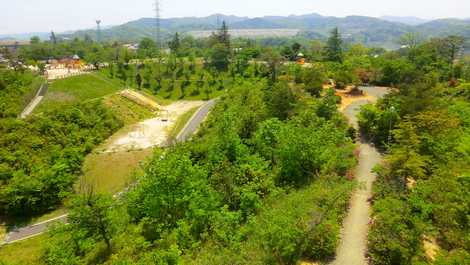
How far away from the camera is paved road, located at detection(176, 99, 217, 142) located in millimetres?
38625

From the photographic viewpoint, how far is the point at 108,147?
3684 centimetres

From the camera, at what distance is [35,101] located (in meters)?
42.4

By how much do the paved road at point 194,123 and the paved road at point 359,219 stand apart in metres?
19.3

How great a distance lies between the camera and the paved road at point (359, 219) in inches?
568

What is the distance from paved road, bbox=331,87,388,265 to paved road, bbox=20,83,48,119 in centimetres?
3509

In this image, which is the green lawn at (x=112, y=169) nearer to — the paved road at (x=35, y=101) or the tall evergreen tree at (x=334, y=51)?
the paved road at (x=35, y=101)

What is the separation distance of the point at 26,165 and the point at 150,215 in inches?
689

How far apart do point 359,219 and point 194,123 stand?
29013 millimetres

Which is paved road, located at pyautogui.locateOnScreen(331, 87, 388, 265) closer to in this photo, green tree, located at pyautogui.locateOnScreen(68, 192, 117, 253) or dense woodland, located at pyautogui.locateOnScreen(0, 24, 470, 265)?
dense woodland, located at pyautogui.locateOnScreen(0, 24, 470, 265)

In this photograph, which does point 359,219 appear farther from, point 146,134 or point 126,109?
point 126,109

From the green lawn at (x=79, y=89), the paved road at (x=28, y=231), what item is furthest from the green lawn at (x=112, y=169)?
the green lawn at (x=79, y=89)

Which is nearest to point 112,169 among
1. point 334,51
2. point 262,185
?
point 262,185

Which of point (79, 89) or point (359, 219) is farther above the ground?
point (79, 89)

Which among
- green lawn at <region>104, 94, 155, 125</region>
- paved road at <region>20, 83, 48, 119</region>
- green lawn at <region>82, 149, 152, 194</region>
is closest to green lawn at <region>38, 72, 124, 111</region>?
paved road at <region>20, 83, 48, 119</region>
